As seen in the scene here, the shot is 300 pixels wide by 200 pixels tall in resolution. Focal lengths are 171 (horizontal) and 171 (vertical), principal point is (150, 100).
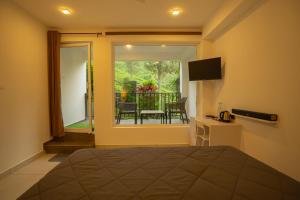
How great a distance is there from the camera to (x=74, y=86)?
4.43m

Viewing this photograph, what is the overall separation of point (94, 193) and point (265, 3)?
2475mm

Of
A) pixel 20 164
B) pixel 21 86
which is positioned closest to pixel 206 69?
pixel 21 86

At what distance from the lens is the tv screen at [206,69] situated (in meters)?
2.92

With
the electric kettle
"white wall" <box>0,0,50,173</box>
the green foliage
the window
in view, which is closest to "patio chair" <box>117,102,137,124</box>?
the window

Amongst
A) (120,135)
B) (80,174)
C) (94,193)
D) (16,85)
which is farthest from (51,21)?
(94,193)

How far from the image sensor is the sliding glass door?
3.95 m

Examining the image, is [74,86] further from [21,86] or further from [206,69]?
[206,69]

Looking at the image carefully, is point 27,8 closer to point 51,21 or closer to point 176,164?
point 51,21

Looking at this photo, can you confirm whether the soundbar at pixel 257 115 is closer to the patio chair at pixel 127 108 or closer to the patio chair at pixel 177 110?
the patio chair at pixel 177 110

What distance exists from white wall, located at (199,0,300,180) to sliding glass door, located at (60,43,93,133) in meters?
3.01

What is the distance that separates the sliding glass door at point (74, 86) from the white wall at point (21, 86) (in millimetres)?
716

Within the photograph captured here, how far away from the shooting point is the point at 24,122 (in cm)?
272

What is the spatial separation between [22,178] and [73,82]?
102 inches

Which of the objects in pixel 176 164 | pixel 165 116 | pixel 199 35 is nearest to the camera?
pixel 176 164
